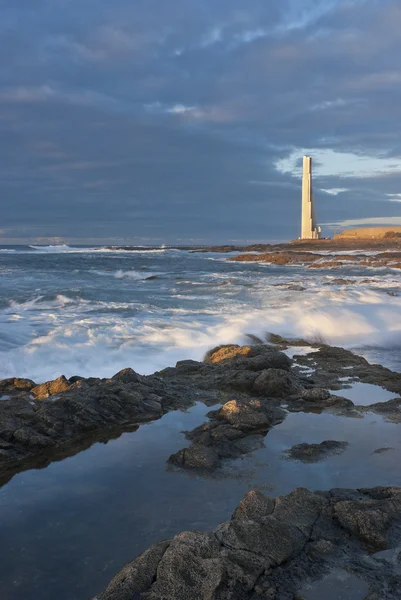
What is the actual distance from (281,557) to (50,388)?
477 cm

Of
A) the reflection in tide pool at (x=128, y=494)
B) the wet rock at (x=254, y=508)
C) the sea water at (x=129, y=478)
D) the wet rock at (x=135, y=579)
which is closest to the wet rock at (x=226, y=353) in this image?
the sea water at (x=129, y=478)

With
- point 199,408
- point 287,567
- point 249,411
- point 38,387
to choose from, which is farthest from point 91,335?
point 287,567

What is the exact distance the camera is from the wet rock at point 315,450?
14.8ft

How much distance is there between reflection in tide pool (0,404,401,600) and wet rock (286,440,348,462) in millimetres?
90

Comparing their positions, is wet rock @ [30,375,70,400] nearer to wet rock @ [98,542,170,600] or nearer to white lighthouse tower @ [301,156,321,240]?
wet rock @ [98,542,170,600]

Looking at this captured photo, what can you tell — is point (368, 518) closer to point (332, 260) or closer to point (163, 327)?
point (163, 327)

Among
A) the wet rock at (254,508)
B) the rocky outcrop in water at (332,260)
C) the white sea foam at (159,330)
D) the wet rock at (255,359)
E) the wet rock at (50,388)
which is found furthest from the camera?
the rocky outcrop in water at (332,260)

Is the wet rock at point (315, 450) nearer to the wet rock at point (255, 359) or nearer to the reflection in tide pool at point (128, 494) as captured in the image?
the reflection in tide pool at point (128, 494)

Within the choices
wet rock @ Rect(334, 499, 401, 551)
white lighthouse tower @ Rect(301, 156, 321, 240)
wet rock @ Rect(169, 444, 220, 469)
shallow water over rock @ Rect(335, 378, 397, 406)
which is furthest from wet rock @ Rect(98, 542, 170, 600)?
white lighthouse tower @ Rect(301, 156, 321, 240)

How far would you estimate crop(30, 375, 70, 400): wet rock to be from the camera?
672 cm

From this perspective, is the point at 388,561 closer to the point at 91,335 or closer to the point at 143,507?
the point at 143,507

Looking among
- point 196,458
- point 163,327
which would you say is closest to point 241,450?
point 196,458

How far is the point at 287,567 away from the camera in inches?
110

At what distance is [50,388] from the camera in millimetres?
6859
